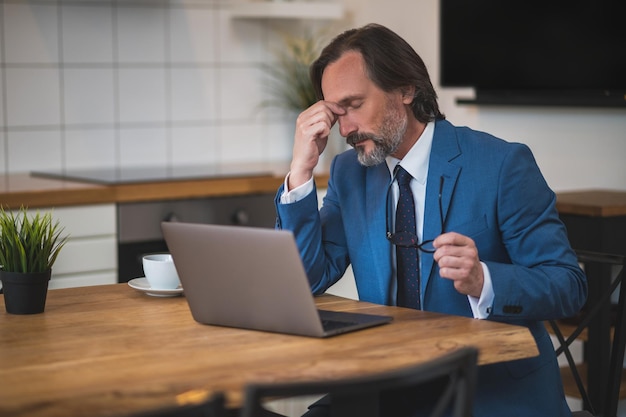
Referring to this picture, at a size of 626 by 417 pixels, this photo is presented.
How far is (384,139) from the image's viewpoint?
7.14 ft

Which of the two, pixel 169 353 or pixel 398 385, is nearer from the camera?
pixel 398 385

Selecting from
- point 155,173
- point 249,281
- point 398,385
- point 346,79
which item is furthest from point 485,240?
point 155,173

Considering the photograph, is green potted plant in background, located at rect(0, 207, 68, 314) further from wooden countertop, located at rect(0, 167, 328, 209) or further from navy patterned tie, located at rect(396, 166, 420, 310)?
wooden countertop, located at rect(0, 167, 328, 209)

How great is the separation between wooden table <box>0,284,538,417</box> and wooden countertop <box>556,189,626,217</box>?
1298 millimetres

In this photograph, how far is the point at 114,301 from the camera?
2055mm

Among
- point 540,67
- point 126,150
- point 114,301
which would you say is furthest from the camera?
point 126,150

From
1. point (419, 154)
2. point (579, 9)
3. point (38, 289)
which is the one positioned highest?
point (579, 9)

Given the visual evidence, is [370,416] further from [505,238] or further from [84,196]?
[84,196]

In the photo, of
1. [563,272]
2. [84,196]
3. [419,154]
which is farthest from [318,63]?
[84,196]

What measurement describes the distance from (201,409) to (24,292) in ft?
2.89

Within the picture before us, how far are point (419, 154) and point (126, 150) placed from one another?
Answer: 7.56 ft

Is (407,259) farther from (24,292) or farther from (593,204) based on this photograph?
(593,204)

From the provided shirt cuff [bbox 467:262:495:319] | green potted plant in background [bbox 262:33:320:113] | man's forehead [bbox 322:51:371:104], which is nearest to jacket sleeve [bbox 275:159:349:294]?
man's forehead [bbox 322:51:371:104]

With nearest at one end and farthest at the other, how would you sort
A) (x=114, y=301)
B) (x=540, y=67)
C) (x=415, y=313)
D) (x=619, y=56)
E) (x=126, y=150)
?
(x=415, y=313) < (x=114, y=301) < (x=619, y=56) < (x=540, y=67) < (x=126, y=150)
